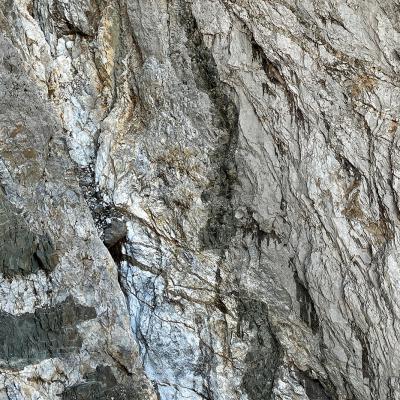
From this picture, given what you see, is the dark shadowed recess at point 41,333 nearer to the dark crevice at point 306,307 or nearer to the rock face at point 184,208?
the rock face at point 184,208

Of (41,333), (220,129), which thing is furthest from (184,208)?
(41,333)

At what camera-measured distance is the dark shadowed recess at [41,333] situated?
7.68 meters

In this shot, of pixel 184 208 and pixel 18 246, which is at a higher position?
pixel 184 208

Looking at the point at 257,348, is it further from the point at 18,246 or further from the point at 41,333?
the point at 18,246

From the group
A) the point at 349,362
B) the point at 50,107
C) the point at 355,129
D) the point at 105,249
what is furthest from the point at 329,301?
the point at 50,107

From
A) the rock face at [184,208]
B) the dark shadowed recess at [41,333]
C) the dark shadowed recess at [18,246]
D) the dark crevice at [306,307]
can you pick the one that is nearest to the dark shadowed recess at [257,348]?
the rock face at [184,208]

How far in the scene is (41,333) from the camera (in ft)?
25.7

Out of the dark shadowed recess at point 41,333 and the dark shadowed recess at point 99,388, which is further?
the dark shadowed recess at point 99,388

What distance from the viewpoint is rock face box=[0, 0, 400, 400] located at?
721 cm

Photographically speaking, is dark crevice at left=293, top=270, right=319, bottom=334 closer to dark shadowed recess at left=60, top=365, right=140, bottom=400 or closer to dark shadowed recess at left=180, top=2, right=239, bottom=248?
dark shadowed recess at left=180, top=2, right=239, bottom=248

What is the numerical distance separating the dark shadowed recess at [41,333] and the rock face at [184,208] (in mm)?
18

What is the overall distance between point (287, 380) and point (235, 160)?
300cm

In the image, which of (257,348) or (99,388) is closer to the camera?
(99,388)

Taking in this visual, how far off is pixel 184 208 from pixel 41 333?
247 centimetres
